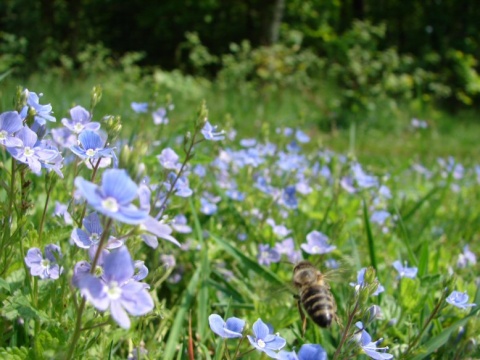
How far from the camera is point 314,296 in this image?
1.54 meters

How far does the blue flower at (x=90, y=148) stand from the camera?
1215mm

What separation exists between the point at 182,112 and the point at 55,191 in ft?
19.7

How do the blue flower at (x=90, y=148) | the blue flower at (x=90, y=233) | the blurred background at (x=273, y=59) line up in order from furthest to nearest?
1. the blurred background at (x=273, y=59)
2. the blue flower at (x=90, y=148)
3. the blue flower at (x=90, y=233)

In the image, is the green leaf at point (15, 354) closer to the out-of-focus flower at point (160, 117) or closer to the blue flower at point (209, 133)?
the blue flower at point (209, 133)

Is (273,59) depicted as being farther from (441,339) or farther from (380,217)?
(441,339)

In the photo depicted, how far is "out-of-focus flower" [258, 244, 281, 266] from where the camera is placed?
217cm

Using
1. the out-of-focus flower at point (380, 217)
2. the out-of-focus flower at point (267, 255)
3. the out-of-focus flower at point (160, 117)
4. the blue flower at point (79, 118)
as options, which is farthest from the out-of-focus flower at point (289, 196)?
the blue flower at point (79, 118)

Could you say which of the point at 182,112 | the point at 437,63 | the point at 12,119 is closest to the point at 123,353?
the point at 12,119

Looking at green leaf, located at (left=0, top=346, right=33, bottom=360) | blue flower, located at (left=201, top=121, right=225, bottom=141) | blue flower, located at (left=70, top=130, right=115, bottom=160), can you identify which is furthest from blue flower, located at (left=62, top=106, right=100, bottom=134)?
green leaf, located at (left=0, top=346, right=33, bottom=360)

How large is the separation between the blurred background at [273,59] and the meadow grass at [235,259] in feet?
11.2

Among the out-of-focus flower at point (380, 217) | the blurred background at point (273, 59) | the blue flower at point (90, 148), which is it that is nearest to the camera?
the blue flower at point (90, 148)

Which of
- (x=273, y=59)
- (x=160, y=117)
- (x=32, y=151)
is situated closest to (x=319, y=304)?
(x=32, y=151)

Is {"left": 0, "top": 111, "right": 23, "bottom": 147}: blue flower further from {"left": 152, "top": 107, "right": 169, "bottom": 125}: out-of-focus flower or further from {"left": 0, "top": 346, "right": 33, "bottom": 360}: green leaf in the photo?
{"left": 152, "top": 107, "right": 169, "bottom": 125}: out-of-focus flower

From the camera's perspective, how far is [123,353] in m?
1.65
